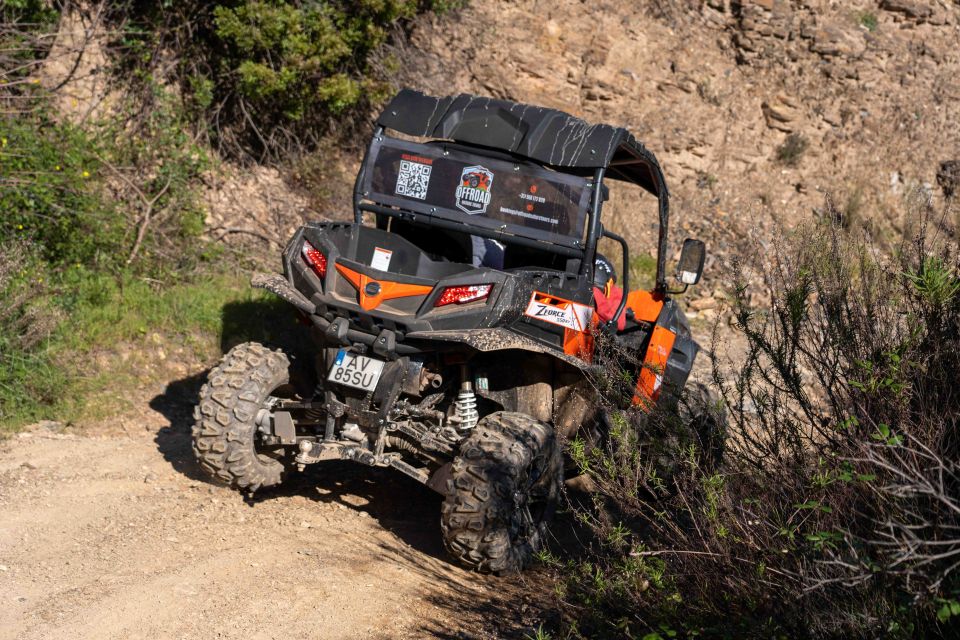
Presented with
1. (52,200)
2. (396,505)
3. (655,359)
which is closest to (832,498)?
(655,359)

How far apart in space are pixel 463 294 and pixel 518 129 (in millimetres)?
1395

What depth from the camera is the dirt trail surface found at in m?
4.44

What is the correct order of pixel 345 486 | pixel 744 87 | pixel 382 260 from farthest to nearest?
1. pixel 744 87
2. pixel 345 486
3. pixel 382 260

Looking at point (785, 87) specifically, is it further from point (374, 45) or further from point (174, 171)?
point (174, 171)

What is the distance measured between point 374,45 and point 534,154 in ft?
19.4

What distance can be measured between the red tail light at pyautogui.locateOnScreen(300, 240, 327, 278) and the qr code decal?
0.85 m

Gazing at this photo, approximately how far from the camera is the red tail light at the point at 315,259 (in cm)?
553

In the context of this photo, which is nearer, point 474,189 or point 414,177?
point 474,189

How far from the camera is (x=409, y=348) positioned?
5.31 meters

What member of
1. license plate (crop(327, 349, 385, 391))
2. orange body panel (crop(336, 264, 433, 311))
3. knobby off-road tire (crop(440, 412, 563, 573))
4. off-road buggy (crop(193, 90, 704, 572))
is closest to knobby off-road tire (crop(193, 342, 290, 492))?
off-road buggy (crop(193, 90, 704, 572))

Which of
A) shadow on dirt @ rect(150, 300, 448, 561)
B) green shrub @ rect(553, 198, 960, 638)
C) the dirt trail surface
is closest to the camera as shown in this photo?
green shrub @ rect(553, 198, 960, 638)

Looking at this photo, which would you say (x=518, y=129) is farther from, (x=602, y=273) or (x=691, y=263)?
(x=691, y=263)

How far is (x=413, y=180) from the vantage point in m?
6.17

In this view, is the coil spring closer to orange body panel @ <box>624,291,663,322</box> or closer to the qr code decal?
the qr code decal
